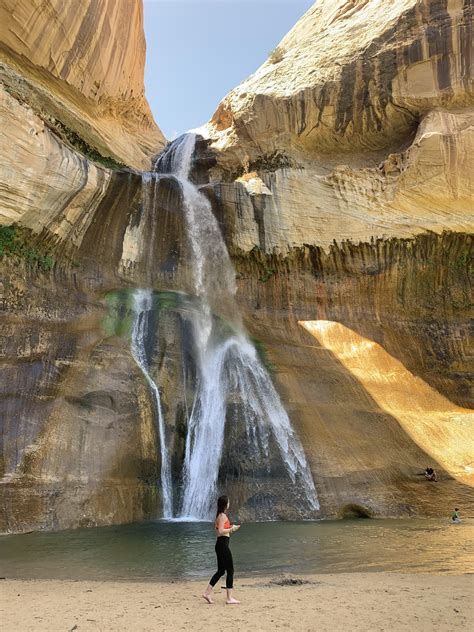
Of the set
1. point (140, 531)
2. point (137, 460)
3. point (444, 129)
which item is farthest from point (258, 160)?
point (140, 531)

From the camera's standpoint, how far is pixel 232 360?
17.2 m

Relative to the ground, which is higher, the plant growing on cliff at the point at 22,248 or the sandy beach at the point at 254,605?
the plant growing on cliff at the point at 22,248

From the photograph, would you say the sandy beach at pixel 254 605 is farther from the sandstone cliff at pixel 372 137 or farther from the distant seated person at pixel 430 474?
the sandstone cliff at pixel 372 137

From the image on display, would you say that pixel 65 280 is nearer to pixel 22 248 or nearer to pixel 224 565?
pixel 22 248

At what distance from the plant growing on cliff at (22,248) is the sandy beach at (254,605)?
36.5 ft

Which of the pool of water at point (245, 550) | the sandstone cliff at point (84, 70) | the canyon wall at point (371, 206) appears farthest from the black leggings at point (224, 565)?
the sandstone cliff at point (84, 70)

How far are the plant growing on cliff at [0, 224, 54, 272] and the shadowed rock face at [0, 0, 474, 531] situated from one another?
64 millimetres

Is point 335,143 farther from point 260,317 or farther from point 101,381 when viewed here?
point 101,381

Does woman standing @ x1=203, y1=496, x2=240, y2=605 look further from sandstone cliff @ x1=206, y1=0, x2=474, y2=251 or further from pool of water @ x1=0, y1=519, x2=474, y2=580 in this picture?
sandstone cliff @ x1=206, y1=0, x2=474, y2=251

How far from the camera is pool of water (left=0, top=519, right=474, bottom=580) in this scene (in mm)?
8164

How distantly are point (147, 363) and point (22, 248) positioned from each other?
5.14 metres

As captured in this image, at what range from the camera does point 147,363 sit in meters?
16.3

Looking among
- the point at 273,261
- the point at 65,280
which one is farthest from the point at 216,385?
the point at 273,261

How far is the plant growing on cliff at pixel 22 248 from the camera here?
1622 centimetres
